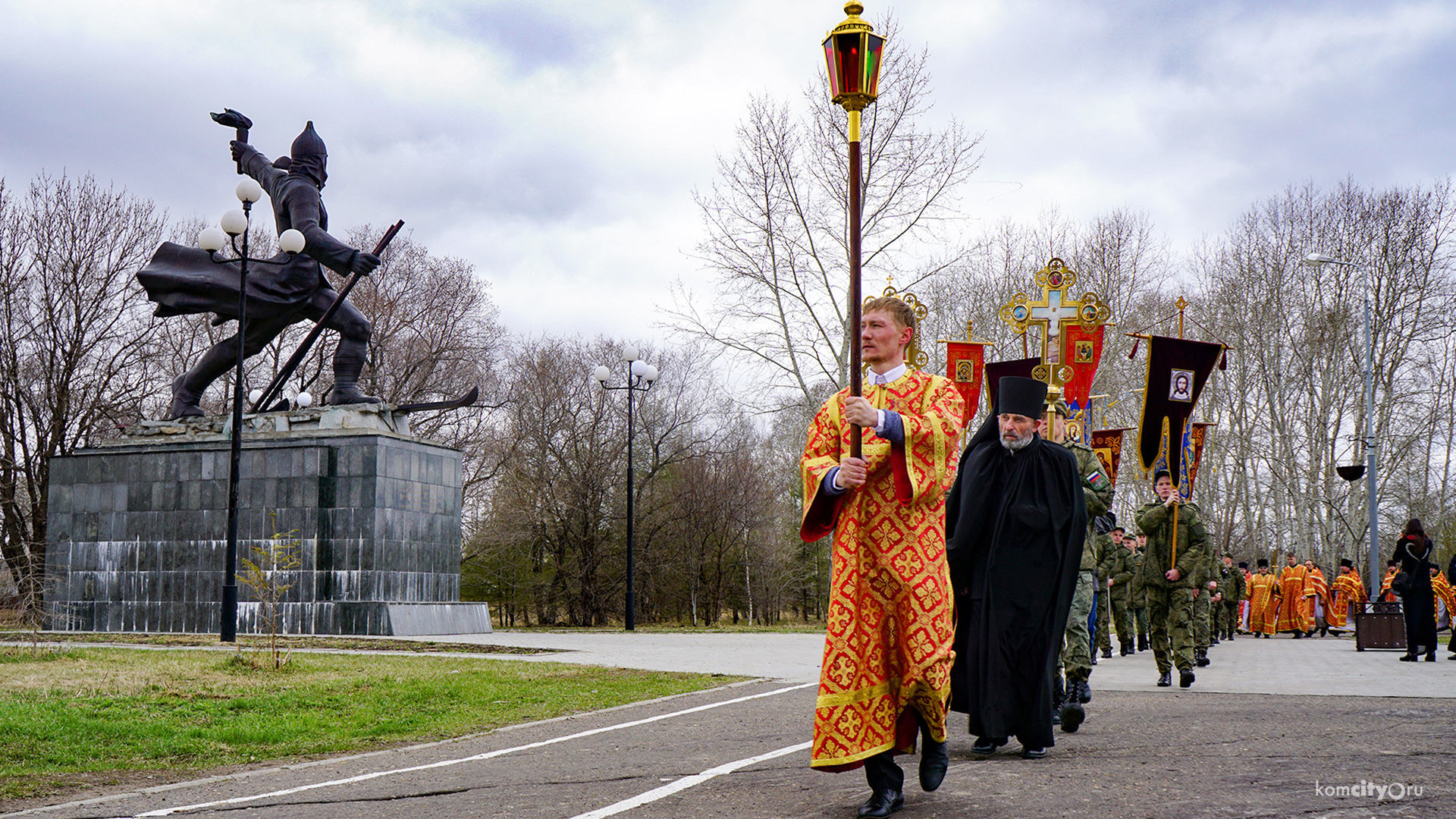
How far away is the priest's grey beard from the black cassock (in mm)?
48

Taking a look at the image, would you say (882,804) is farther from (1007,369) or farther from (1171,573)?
(1007,369)

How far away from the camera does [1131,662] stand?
15.3 m

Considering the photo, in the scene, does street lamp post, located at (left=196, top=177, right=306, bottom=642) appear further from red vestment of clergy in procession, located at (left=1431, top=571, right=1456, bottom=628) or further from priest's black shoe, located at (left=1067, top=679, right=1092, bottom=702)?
red vestment of clergy in procession, located at (left=1431, top=571, right=1456, bottom=628)

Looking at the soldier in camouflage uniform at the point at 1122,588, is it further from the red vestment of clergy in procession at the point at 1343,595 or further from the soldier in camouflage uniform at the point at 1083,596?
the red vestment of clergy in procession at the point at 1343,595

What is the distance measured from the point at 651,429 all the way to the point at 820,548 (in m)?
7.46

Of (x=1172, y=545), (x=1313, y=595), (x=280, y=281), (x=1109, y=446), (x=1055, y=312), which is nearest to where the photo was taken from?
(x=1172, y=545)

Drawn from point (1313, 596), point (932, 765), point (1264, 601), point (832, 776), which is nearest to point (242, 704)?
point (832, 776)

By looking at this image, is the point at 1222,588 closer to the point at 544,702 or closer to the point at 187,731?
the point at 544,702

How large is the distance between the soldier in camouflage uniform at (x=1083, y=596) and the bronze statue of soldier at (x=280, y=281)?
12.9 meters

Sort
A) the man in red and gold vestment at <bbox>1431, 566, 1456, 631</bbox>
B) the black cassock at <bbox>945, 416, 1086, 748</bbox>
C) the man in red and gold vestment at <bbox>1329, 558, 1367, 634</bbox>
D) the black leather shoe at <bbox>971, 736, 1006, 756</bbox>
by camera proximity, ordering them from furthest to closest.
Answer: the man in red and gold vestment at <bbox>1329, 558, 1367, 634</bbox>, the man in red and gold vestment at <bbox>1431, 566, 1456, 631</bbox>, the black leather shoe at <bbox>971, 736, 1006, 756</bbox>, the black cassock at <bbox>945, 416, 1086, 748</bbox>

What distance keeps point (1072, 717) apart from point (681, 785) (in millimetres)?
2841

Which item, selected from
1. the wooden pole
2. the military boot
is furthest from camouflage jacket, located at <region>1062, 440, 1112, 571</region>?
the military boot

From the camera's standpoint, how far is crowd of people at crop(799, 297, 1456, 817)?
4.66m

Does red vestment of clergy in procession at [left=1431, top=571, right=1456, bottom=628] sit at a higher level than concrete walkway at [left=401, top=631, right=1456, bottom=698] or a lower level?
higher
